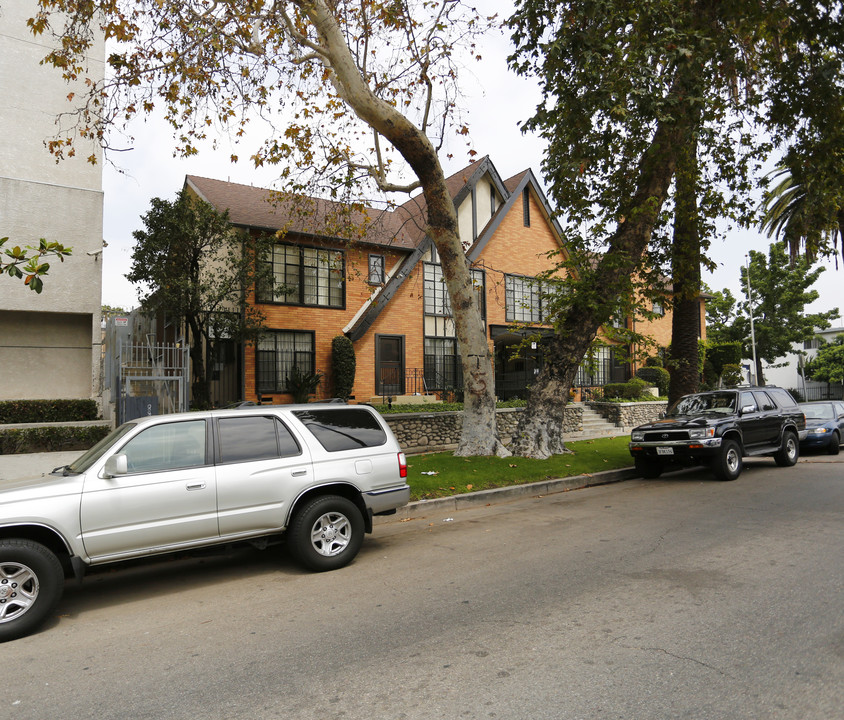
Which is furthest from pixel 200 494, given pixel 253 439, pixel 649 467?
pixel 649 467

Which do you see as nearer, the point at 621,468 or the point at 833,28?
the point at 833,28

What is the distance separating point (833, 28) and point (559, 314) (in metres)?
6.74

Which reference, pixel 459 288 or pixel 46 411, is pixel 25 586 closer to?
pixel 459 288

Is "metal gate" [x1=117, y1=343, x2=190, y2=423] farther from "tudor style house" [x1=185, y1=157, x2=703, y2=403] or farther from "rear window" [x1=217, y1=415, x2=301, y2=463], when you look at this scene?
"rear window" [x1=217, y1=415, x2=301, y2=463]

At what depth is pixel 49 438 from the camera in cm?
1262

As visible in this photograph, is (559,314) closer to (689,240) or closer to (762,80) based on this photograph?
(689,240)

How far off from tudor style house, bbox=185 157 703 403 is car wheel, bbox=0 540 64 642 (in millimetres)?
12961

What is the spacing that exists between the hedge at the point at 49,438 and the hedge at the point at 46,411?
0.75 metres

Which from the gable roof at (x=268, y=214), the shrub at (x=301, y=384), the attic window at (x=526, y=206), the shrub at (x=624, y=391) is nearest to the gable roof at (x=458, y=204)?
the attic window at (x=526, y=206)

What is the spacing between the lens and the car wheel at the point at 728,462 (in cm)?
1106

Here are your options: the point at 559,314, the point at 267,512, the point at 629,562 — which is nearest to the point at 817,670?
the point at 629,562

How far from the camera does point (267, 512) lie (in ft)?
19.1

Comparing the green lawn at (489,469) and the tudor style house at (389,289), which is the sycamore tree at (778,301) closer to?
the tudor style house at (389,289)

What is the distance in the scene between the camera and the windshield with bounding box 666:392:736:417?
12.1 m
